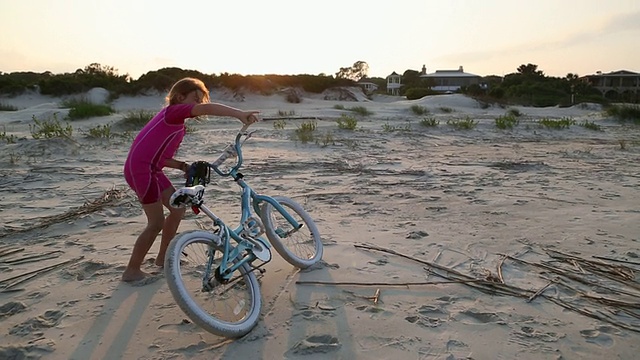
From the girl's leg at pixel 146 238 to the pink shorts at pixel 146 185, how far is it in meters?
0.04

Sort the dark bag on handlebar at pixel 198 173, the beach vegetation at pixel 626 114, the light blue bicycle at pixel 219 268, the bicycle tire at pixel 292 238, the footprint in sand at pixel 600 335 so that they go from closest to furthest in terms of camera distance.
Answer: the light blue bicycle at pixel 219 268 → the footprint in sand at pixel 600 335 → the dark bag on handlebar at pixel 198 173 → the bicycle tire at pixel 292 238 → the beach vegetation at pixel 626 114

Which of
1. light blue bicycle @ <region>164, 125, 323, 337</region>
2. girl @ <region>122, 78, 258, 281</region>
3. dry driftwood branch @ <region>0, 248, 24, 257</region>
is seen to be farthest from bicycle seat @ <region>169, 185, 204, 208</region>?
dry driftwood branch @ <region>0, 248, 24, 257</region>

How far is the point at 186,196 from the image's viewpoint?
2711mm

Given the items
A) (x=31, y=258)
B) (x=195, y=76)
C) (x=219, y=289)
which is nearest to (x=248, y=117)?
(x=219, y=289)

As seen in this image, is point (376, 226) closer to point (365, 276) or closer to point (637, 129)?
point (365, 276)

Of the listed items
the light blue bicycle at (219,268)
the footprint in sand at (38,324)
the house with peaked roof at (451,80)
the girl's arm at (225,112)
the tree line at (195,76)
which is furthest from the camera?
the house with peaked roof at (451,80)

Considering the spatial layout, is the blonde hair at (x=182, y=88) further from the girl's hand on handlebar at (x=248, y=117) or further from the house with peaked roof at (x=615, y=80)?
the house with peaked roof at (x=615, y=80)

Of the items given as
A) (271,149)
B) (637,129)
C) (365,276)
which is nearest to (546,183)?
(365,276)

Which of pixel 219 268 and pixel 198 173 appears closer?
pixel 219 268

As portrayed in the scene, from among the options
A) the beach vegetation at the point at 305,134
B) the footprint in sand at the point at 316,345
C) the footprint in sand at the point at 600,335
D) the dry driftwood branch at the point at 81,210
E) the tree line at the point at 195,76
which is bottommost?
the footprint in sand at the point at 600,335

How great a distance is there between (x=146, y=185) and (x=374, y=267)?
1637mm

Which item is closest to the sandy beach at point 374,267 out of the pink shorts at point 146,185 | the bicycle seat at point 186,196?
the pink shorts at point 146,185

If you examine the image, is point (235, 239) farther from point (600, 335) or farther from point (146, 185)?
point (600, 335)

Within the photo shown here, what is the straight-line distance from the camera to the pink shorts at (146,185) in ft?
10.4
